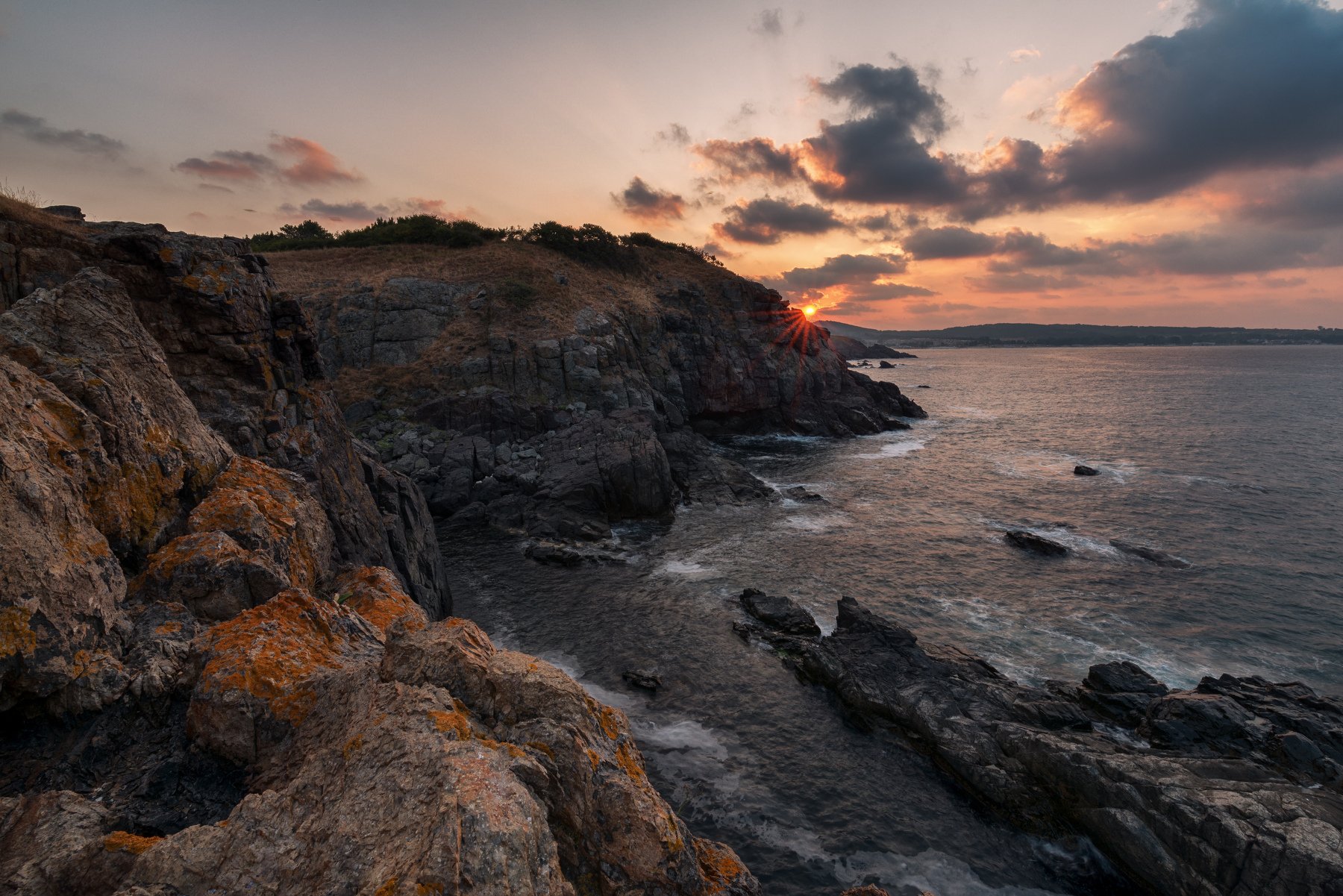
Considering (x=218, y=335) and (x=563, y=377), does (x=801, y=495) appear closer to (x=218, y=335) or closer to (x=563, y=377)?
(x=563, y=377)

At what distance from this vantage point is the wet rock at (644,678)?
21.8 meters

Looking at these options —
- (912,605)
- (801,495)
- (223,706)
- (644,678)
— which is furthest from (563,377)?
(223,706)

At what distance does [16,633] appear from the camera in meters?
6.57

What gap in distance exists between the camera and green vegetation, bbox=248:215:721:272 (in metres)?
71.6

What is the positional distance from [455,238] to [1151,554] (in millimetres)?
75552

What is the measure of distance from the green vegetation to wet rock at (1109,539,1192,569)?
66144 mm

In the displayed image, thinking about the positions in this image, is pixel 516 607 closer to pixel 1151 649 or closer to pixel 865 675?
pixel 865 675

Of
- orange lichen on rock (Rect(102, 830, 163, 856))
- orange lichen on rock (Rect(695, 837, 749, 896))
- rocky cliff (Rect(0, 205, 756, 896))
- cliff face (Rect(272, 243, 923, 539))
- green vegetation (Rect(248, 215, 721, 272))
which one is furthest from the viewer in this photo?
green vegetation (Rect(248, 215, 721, 272))

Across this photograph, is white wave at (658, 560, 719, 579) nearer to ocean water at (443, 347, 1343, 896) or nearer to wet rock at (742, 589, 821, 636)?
ocean water at (443, 347, 1343, 896)

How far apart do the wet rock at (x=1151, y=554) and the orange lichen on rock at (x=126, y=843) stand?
4328cm

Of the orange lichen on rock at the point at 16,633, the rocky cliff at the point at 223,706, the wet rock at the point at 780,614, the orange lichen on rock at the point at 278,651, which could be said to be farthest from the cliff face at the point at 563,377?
the orange lichen on rock at the point at 16,633

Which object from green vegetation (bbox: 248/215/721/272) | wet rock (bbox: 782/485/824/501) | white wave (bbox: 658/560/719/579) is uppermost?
green vegetation (bbox: 248/215/721/272)

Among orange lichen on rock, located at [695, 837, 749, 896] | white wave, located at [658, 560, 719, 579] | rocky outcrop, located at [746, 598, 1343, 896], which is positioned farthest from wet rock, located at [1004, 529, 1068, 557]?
orange lichen on rock, located at [695, 837, 749, 896]

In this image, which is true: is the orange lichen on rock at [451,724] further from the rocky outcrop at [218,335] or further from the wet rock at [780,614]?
the wet rock at [780,614]
